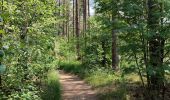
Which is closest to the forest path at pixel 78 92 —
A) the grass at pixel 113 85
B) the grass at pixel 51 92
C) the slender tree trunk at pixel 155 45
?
the grass at pixel 113 85

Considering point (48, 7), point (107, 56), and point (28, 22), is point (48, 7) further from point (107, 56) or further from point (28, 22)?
point (107, 56)

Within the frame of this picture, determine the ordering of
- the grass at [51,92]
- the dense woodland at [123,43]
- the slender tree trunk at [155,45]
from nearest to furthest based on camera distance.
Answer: the dense woodland at [123,43] → the slender tree trunk at [155,45] → the grass at [51,92]

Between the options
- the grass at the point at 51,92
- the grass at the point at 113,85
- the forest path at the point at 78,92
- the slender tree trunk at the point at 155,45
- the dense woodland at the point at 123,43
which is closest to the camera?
the dense woodland at the point at 123,43

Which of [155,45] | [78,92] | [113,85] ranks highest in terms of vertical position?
[155,45]

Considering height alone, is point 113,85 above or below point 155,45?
below

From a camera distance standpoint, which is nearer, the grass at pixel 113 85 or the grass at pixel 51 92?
the grass at pixel 51 92

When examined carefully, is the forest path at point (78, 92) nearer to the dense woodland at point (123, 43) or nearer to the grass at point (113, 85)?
the grass at point (113, 85)

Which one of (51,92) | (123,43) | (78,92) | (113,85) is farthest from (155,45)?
(78,92)

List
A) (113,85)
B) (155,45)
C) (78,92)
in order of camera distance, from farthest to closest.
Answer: (78,92) → (113,85) → (155,45)

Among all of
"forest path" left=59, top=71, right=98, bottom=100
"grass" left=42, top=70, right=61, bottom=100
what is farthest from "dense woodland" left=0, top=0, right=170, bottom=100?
"forest path" left=59, top=71, right=98, bottom=100

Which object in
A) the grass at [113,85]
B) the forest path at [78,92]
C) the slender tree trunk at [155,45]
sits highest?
the slender tree trunk at [155,45]

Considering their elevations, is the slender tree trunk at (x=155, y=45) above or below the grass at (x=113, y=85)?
above

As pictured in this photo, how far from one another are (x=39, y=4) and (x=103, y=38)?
8.81m

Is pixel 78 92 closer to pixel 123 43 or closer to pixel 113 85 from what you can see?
pixel 113 85
